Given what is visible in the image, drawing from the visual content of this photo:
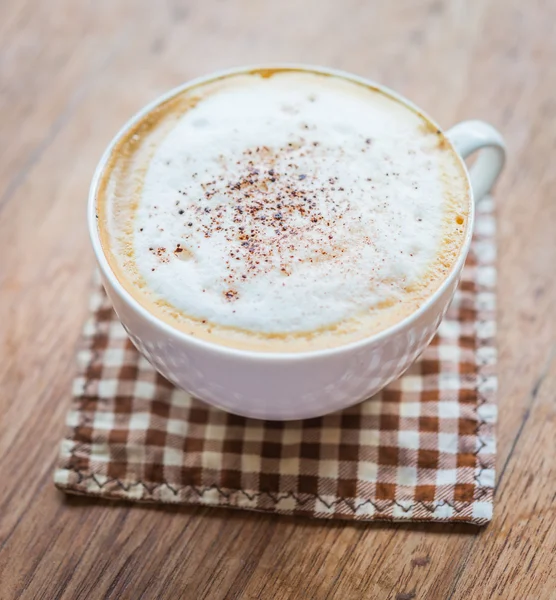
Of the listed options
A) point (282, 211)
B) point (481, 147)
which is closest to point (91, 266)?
point (282, 211)

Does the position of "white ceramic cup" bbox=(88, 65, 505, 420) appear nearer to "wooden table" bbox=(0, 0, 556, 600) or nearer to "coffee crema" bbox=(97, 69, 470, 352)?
"coffee crema" bbox=(97, 69, 470, 352)

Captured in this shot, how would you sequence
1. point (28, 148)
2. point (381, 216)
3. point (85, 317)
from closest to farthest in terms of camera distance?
point (381, 216) < point (85, 317) < point (28, 148)

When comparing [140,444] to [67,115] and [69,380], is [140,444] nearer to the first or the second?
[69,380]

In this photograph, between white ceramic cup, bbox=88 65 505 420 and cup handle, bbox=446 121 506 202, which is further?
cup handle, bbox=446 121 506 202

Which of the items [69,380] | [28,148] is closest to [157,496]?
[69,380]

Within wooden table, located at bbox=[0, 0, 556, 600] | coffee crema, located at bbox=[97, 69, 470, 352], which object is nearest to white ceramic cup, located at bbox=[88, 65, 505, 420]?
coffee crema, located at bbox=[97, 69, 470, 352]

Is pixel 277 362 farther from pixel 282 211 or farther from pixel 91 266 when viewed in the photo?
Result: pixel 91 266
